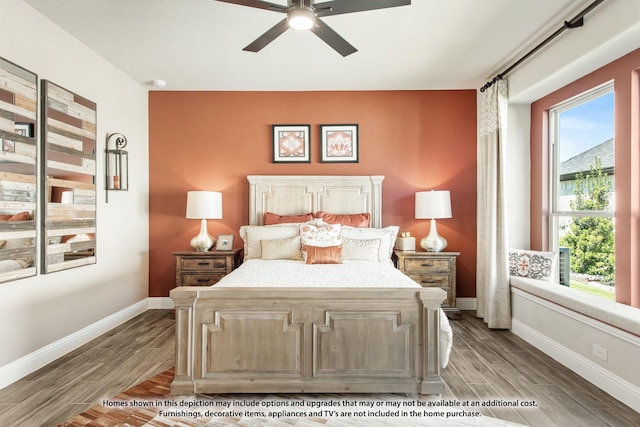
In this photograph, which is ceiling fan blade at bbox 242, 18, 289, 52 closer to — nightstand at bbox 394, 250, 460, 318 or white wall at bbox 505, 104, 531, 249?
nightstand at bbox 394, 250, 460, 318

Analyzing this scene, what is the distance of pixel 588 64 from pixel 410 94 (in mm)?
1892

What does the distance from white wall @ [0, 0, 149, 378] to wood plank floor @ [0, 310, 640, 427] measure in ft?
1.07

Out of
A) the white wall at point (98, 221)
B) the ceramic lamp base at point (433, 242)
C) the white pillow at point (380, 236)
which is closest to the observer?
the white wall at point (98, 221)

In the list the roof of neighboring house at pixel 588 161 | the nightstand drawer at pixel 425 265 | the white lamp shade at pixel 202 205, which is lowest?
the nightstand drawer at pixel 425 265

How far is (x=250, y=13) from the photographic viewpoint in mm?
2672

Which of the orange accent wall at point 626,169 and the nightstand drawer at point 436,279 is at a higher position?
the orange accent wall at point 626,169

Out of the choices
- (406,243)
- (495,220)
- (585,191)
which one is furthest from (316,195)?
(585,191)

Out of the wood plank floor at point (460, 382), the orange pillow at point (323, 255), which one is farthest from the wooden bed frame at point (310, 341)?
the orange pillow at point (323, 255)

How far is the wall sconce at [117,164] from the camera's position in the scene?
3586 mm

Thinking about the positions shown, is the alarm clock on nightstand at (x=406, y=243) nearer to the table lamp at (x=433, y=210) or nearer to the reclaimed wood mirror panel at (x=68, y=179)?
the table lamp at (x=433, y=210)

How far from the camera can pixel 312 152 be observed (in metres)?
4.36

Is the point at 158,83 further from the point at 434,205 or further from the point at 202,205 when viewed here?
the point at 434,205

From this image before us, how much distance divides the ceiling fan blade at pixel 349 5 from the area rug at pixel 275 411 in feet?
8.00

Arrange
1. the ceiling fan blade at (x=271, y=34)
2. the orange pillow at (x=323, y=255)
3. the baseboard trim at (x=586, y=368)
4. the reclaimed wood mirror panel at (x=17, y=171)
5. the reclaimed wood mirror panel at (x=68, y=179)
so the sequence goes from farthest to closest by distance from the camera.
Result: the orange pillow at (x=323, y=255) < the reclaimed wood mirror panel at (x=68, y=179) < the reclaimed wood mirror panel at (x=17, y=171) < the ceiling fan blade at (x=271, y=34) < the baseboard trim at (x=586, y=368)
